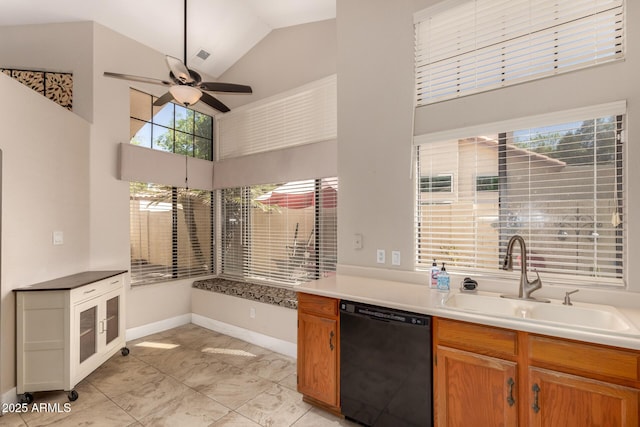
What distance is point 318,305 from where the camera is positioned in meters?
2.29

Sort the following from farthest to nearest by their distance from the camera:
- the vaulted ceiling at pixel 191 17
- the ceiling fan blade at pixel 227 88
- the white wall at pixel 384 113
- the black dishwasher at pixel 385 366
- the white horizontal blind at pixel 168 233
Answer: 1. the white horizontal blind at pixel 168 233
2. the vaulted ceiling at pixel 191 17
3. the ceiling fan blade at pixel 227 88
4. the white wall at pixel 384 113
5. the black dishwasher at pixel 385 366

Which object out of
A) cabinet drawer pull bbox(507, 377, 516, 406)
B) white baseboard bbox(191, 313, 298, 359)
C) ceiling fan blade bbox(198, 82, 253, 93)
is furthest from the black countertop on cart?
cabinet drawer pull bbox(507, 377, 516, 406)

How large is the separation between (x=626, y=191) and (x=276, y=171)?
327cm

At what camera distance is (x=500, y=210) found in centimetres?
223

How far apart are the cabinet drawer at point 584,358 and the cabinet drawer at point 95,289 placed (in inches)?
130

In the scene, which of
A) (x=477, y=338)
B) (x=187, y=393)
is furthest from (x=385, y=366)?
(x=187, y=393)

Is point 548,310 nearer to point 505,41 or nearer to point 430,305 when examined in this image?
point 430,305

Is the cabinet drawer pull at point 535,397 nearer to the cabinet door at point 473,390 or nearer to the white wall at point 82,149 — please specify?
the cabinet door at point 473,390

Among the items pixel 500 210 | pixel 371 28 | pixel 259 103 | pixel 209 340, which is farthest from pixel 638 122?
pixel 209 340

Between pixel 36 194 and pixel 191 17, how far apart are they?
2620mm

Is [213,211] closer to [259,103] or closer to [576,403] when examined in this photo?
[259,103]

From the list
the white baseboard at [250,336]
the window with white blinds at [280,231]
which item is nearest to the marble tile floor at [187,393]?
the white baseboard at [250,336]

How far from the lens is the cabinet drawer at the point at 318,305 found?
2209mm

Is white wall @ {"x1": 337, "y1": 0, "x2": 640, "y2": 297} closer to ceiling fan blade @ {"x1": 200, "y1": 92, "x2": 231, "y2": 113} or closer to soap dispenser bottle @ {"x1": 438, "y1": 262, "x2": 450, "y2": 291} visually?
soap dispenser bottle @ {"x1": 438, "y1": 262, "x2": 450, "y2": 291}
